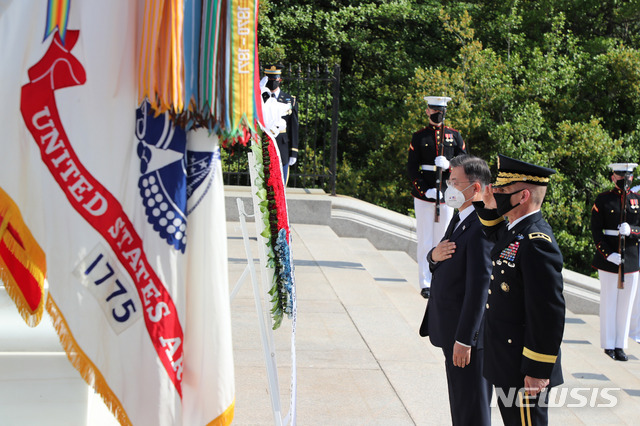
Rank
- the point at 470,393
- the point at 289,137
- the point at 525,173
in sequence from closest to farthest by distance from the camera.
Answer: the point at 525,173
the point at 470,393
the point at 289,137

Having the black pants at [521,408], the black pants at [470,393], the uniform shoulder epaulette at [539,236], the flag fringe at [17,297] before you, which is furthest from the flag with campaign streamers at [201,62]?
the black pants at [470,393]

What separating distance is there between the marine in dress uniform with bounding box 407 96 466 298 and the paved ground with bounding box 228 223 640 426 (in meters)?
0.58

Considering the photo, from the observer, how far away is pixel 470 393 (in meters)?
3.84

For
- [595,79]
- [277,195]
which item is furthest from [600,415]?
[595,79]

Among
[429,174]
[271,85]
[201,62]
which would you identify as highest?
[201,62]

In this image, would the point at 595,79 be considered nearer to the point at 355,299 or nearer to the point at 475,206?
the point at 355,299

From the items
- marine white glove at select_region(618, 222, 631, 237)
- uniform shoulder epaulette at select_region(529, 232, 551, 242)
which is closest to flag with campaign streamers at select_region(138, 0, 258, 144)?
uniform shoulder epaulette at select_region(529, 232, 551, 242)

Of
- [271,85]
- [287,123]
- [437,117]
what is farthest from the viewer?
[287,123]

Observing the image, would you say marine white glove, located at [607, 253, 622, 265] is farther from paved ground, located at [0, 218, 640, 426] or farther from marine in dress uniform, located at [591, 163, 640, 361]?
paved ground, located at [0, 218, 640, 426]

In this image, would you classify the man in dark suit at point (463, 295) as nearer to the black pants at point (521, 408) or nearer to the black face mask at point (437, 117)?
the black pants at point (521, 408)

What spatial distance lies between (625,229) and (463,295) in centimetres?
484

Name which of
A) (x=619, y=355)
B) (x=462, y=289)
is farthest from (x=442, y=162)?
(x=462, y=289)

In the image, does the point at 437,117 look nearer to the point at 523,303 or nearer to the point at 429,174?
the point at 429,174

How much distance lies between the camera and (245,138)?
2447 mm
